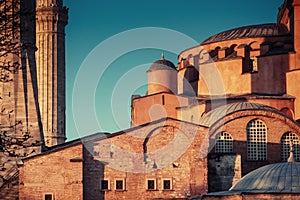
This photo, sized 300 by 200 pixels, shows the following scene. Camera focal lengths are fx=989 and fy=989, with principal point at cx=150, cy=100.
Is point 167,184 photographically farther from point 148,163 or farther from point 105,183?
point 105,183

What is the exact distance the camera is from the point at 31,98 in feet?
144

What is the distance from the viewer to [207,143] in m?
43.3

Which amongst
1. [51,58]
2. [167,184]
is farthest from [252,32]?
[167,184]

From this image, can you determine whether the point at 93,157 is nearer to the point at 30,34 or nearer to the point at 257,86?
the point at 30,34

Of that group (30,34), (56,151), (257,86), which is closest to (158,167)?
(56,151)

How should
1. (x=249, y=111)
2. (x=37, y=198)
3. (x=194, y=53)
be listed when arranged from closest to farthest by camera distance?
(x=37, y=198) → (x=249, y=111) → (x=194, y=53)

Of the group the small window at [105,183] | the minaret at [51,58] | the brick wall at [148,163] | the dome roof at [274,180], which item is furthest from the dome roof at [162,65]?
the dome roof at [274,180]

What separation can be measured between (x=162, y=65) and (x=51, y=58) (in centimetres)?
821

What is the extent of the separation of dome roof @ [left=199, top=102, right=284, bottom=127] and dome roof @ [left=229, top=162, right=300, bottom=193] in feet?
21.8

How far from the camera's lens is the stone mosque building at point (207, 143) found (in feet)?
137

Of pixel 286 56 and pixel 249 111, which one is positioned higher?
pixel 286 56

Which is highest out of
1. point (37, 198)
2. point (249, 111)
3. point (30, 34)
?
point (30, 34)

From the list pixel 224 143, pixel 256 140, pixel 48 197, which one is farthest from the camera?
pixel 256 140

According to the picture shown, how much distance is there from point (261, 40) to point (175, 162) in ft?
48.9
